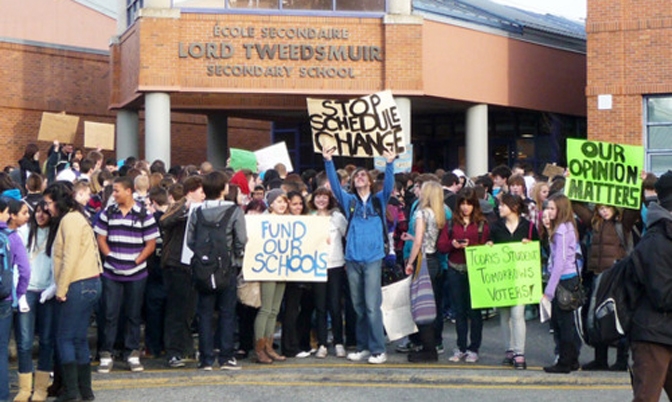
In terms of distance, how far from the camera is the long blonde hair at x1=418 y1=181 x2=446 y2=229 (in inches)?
464

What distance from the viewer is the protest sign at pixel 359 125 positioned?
12594 millimetres

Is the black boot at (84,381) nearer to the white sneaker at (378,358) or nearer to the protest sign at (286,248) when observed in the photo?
the protest sign at (286,248)

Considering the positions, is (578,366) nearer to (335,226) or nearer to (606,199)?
(606,199)

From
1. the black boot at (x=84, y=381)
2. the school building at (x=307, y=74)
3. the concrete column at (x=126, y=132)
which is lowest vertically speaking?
the black boot at (x=84, y=381)

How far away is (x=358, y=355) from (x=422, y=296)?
891 millimetres

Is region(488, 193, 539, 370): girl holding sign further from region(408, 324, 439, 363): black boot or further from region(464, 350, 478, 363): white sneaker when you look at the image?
region(408, 324, 439, 363): black boot

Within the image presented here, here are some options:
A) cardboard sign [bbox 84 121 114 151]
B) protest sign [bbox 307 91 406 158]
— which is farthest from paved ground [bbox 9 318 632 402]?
cardboard sign [bbox 84 121 114 151]

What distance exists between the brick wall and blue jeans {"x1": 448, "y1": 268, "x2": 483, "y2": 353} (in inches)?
510

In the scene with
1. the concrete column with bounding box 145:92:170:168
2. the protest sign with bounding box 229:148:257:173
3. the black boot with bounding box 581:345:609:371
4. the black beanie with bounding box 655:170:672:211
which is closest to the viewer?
the black beanie with bounding box 655:170:672:211

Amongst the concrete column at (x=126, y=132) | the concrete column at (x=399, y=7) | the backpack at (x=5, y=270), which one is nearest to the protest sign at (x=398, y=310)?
the backpack at (x=5, y=270)

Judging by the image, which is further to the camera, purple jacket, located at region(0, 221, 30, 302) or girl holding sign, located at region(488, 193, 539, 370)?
girl holding sign, located at region(488, 193, 539, 370)

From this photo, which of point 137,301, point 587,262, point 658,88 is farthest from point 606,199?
point 658,88

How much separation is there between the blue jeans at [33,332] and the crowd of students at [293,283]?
0.01 m

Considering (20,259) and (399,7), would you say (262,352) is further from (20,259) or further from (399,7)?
(399,7)
